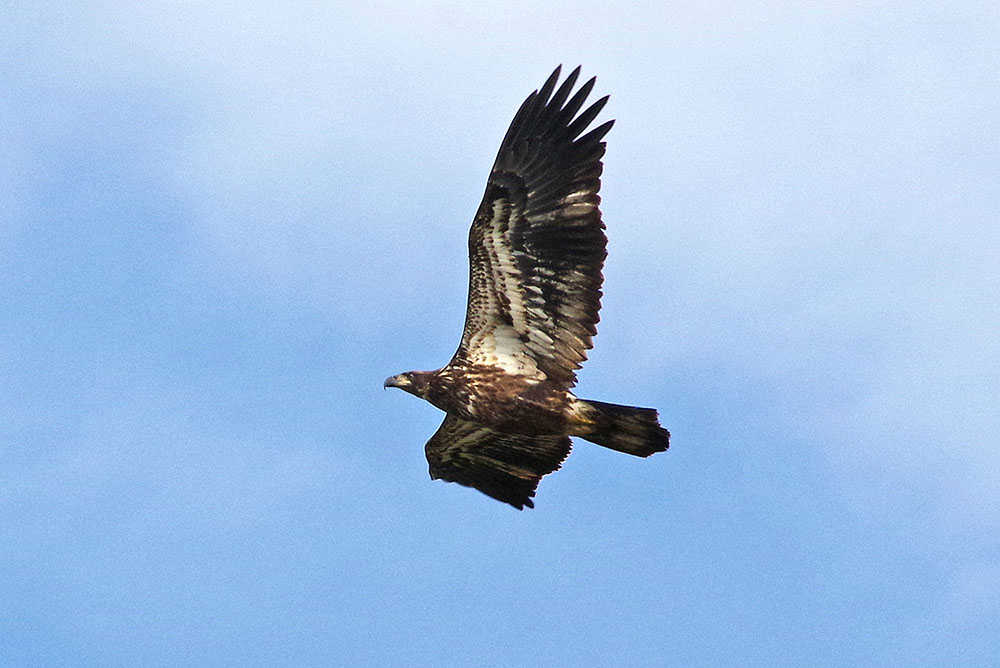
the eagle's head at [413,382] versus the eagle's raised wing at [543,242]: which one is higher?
the eagle's raised wing at [543,242]

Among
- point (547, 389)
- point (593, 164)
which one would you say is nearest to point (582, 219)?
point (593, 164)

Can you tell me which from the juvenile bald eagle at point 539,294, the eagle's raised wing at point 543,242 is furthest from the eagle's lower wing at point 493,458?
the eagle's raised wing at point 543,242

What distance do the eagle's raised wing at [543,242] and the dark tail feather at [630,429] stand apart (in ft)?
2.44

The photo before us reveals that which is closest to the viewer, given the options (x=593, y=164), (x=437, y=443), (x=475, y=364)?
(x=593, y=164)

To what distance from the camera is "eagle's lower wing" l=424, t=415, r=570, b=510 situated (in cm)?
2153

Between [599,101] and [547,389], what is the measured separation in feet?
11.2

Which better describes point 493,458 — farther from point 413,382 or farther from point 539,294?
point 539,294

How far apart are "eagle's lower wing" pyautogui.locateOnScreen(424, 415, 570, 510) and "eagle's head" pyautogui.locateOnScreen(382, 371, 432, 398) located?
78 centimetres

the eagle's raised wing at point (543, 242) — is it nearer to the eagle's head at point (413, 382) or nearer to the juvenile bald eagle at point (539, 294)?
the juvenile bald eagle at point (539, 294)

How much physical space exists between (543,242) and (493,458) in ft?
11.4

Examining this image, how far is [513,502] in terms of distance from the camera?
71.4ft

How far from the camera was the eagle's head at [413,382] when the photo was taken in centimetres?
2111

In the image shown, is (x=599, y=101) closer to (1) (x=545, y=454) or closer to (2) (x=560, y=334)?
(2) (x=560, y=334)

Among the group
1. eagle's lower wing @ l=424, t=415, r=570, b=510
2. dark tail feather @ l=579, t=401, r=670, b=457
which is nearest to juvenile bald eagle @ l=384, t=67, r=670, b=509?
dark tail feather @ l=579, t=401, r=670, b=457
